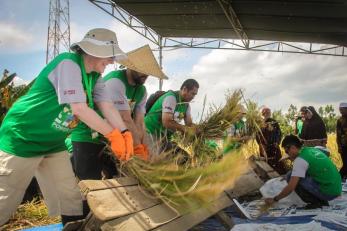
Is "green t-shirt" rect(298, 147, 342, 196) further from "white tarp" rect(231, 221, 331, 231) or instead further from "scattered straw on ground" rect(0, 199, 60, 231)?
"scattered straw on ground" rect(0, 199, 60, 231)

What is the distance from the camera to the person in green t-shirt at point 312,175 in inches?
161

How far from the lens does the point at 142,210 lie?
7.30 feet

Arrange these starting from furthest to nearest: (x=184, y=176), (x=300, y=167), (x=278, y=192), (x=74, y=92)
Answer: (x=278, y=192)
(x=300, y=167)
(x=184, y=176)
(x=74, y=92)

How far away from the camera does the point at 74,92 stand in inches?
78.5

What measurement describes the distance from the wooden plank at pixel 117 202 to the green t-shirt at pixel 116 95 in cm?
59

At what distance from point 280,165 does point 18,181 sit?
15.9ft

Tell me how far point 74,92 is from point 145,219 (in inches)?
31.9

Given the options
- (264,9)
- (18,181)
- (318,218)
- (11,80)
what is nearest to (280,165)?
(318,218)

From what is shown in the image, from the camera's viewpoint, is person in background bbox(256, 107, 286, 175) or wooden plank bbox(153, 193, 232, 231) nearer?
wooden plank bbox(153, 193, 232, 231)

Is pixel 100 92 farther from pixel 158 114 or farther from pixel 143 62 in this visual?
pixel 158 114

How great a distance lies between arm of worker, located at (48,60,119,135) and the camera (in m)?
1.99

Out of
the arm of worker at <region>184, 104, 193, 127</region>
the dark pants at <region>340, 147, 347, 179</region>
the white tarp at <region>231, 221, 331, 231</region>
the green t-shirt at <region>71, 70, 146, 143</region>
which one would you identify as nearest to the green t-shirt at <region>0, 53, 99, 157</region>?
the green t-shirt at <region>71, 70, 146, 143</region>

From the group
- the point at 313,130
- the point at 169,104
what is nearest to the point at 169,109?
the point at 169,104

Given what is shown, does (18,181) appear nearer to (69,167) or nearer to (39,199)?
(69,167)
